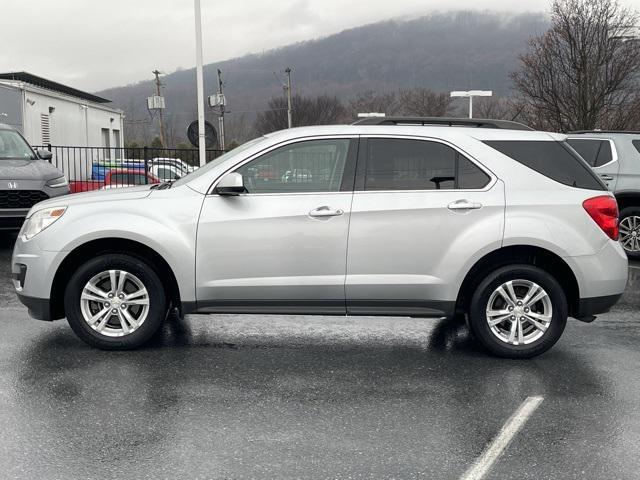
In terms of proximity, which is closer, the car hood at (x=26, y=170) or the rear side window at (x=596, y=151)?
the rear side window at (x=596, y=151)

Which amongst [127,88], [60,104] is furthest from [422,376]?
[127,88]

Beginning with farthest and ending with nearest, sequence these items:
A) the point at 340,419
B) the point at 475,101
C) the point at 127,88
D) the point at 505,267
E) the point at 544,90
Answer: the point at 127,88
the point at 475,101
the point at 544,90
the point at 505,267
the point at 340,419

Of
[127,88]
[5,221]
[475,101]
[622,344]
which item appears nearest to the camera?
[622,344]

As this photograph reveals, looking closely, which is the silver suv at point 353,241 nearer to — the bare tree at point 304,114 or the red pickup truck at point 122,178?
the red pickup truck at point 122,178

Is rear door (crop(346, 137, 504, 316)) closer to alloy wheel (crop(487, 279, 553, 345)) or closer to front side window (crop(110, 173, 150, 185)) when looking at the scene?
alloy wheel (crop(487, 279, 553, 345))

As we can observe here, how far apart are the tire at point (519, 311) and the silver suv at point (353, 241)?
11mm

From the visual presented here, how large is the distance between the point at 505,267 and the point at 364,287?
109 cm

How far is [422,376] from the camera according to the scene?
15.8 feet

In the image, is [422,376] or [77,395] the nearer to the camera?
[77,395]

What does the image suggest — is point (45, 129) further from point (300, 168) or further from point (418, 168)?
point (418, 168)

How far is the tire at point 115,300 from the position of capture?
5141 millimetres

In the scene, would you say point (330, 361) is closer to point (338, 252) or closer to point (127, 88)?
point (338, 252)

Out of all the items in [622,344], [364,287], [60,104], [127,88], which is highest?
[127,88]

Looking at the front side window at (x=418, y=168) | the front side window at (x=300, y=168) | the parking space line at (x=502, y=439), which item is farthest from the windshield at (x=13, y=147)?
the parking space line at (x=502, y=439)
